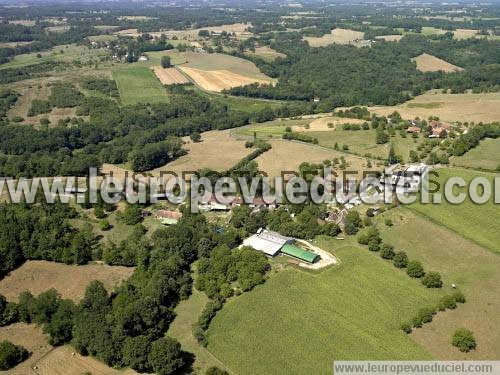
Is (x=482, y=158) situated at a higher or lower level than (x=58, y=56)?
lower

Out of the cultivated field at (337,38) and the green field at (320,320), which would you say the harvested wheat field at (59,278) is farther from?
the cultivated field at (337,38)

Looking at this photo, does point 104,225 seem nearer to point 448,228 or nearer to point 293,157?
point 293,157

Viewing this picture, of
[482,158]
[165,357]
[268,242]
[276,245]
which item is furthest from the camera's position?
[482,158]

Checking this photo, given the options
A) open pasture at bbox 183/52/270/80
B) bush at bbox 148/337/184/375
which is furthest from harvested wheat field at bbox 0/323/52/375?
open pasture at bbox 183/52/270/80

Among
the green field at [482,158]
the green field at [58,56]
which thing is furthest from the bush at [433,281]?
the green field at [58,56]

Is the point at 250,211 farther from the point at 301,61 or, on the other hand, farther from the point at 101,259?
the point at 301,61

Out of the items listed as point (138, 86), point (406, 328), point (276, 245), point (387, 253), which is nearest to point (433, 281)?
point (387, 253)

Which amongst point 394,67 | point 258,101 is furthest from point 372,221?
point 394,67

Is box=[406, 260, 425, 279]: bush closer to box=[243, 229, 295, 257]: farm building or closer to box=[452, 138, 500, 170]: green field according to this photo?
box=[243, 229, 295, 257]: farm building
